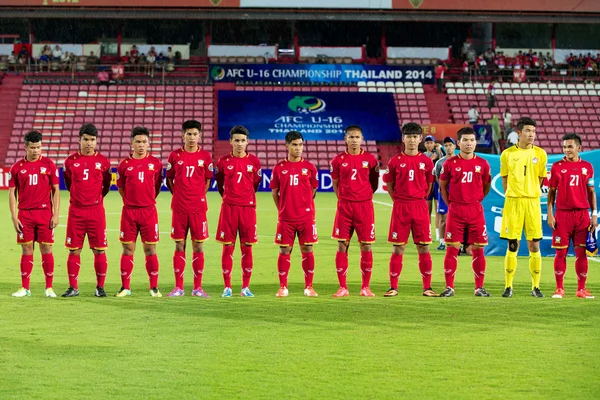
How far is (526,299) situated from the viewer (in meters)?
9.78

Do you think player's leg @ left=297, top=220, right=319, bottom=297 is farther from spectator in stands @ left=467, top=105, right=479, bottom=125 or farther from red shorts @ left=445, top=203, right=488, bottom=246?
spectator in stands @ left=467, top=105, right=479, bottom=125

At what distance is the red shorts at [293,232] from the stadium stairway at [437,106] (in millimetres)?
29104

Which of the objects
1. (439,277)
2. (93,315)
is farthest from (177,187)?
(439,277)

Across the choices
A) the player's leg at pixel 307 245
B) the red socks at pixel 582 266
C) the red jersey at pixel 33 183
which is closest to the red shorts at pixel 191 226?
the player's leg at pixel 307 245

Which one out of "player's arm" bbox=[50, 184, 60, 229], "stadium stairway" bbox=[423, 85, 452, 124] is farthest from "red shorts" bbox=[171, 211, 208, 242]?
"stadium stairway" bbox=[423, 85, 452, 124]

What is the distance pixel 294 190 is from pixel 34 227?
8.99ft

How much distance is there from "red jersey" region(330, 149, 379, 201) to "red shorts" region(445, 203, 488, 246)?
95cm

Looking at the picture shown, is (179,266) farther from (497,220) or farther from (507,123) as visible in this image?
(507,123)

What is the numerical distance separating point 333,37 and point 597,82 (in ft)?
39.4

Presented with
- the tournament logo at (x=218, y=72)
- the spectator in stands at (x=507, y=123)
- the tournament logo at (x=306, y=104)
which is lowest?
the spectator in stands at (x=507, y=123)

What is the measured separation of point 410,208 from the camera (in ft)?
32.9

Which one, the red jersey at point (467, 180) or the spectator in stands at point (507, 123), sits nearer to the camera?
the red jersey at point (467, 180)

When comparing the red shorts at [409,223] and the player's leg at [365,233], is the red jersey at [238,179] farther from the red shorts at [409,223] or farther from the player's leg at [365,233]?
the red shorts at [409,223]

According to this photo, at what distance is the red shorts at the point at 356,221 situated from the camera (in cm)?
1002
